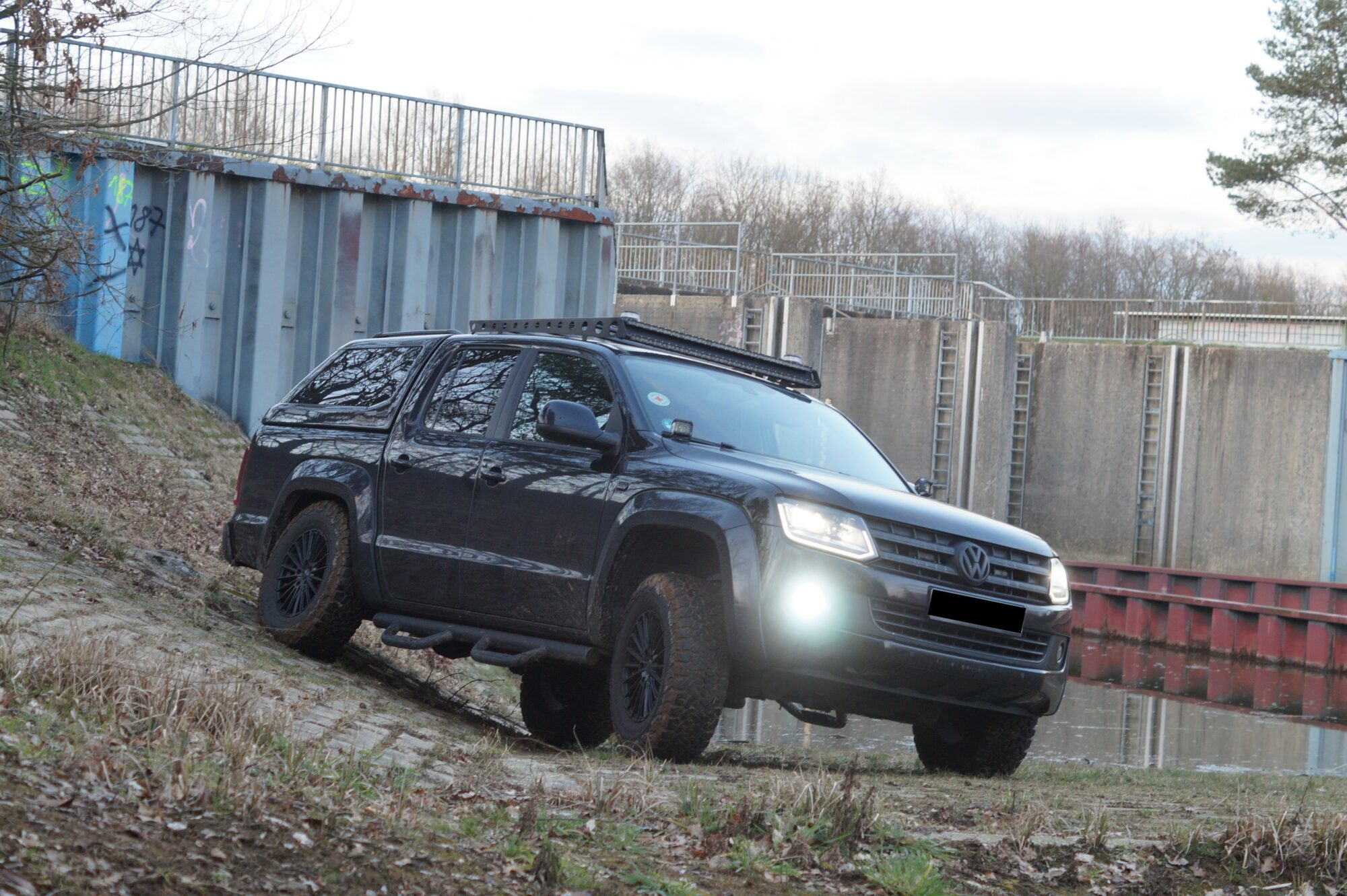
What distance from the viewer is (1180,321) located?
131 ft

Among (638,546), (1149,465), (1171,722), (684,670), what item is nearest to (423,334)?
(638,546)

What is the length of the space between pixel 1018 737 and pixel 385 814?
363 cm

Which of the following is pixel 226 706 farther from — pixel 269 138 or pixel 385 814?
pixel 269 138

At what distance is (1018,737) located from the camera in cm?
676

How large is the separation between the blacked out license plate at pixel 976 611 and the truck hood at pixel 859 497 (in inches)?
10.0

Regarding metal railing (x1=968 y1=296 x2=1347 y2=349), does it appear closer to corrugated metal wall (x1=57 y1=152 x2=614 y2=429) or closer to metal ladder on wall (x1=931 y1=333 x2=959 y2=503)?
metal ladder on wall (x1=931 y1=333 x2=959 y2=503)

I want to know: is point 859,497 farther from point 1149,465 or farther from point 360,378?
point 1149,465

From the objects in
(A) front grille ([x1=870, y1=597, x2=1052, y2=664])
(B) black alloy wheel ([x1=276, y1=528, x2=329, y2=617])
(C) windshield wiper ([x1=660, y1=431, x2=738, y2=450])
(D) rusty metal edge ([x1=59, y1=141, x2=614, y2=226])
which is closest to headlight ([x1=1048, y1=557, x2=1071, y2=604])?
(A) front grille ([x1=870, y1=597, x2=1052, y2=664])

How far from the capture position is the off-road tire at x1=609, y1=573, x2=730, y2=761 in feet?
18.7

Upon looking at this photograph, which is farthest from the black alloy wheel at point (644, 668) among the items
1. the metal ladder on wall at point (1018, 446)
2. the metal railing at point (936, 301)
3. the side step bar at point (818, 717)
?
the metal ladder on wall at point (1018, 446)

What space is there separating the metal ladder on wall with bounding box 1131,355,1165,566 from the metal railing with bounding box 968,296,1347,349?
1306mm

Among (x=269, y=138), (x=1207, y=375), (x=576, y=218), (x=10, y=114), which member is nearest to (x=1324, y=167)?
(x=1207, y=375)

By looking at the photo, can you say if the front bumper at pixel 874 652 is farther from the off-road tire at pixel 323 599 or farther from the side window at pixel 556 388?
the off-road tire at pixel 323 599

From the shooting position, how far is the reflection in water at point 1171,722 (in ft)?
41.4
